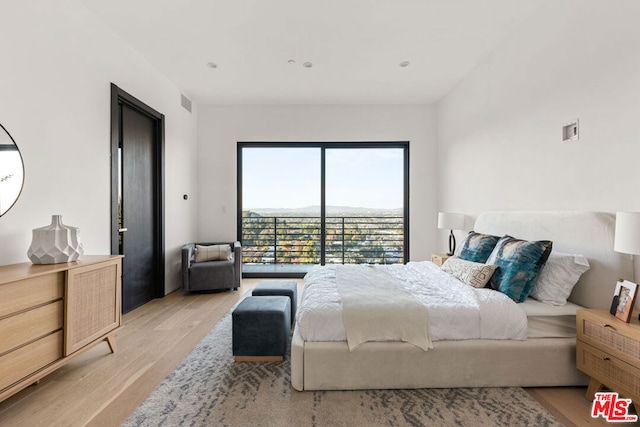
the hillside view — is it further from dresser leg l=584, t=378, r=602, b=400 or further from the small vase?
dresser leg l=584, t=378, r=602, b=400

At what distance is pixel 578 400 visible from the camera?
1.85 metres

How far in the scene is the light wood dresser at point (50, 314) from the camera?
1.64 metres

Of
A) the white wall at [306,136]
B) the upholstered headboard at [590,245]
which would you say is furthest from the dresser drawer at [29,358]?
the upholstered headboard at [590,245]

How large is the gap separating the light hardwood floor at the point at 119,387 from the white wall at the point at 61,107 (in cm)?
89

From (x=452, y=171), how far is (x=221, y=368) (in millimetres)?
3983

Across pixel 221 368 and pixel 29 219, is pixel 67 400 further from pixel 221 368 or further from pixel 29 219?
pixel 29 219

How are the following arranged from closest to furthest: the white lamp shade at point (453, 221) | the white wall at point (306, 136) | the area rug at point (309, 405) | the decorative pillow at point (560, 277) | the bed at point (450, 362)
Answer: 1. the area rug at point (309, 405)
2. the bed at point (450, 362)
3. the decorative pillow at point (560, 277)
4. the white lamp shade at point (453, 221)
5. the white wall at point (306, 136)

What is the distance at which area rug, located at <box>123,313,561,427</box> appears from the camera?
1666mm

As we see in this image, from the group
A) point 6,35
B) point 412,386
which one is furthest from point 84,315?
point 412,386

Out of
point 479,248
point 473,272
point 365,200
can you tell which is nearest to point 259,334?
point 473,272

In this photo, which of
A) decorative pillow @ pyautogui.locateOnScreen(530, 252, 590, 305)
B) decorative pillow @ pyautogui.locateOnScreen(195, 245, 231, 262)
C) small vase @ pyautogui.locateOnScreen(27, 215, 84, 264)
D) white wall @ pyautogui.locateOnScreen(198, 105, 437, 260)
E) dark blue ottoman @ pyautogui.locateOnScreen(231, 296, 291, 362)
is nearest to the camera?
small vase @ pyautogui.locateOnScreen(27, 215, 84, 264)

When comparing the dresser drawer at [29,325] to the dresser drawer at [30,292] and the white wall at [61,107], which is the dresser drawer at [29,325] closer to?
the dresser drawer at [30,292]

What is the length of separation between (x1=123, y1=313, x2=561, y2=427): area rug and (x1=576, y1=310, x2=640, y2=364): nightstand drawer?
19.8 inches

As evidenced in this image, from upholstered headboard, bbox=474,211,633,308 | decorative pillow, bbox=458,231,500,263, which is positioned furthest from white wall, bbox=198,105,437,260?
upholstered headboard, bbox=474,211,633,308
